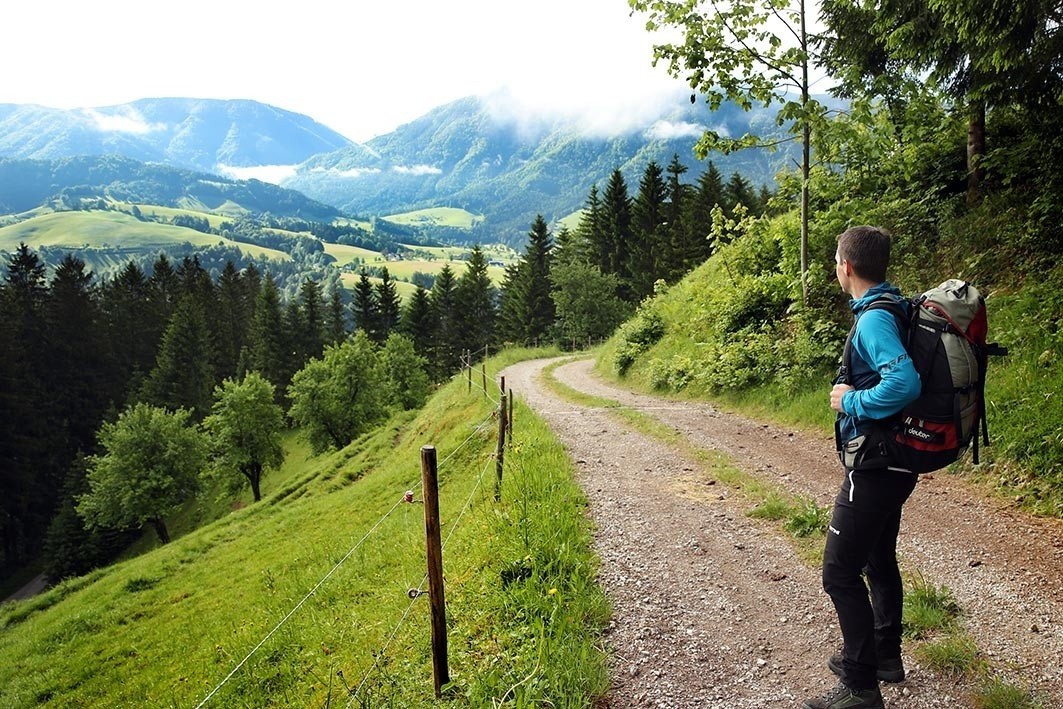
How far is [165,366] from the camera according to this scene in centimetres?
6638

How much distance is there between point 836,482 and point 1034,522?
2.30m

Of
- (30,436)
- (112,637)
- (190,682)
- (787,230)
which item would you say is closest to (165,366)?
(30,436)

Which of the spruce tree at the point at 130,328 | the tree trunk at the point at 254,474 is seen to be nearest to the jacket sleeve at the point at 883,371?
the tree trunk at the point at 254,474

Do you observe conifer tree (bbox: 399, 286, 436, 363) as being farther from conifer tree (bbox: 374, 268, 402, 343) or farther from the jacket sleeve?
the jacket sleeve

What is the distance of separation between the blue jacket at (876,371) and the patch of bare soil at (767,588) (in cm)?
203

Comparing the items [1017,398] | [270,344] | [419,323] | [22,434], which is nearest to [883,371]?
[1017,398]

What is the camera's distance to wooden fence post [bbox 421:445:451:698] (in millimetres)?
4270

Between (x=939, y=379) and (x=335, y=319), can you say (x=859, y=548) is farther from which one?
(x=335, y=319)

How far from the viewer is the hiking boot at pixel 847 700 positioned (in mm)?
3479

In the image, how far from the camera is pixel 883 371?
121 inches

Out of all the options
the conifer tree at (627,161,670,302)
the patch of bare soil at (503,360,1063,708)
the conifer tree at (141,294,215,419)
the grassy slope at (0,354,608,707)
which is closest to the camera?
the patch of bare soil at (503,360,1063,708)

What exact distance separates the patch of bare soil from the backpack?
6.02ft

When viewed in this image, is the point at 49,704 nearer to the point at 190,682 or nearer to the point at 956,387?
the point at 190,682

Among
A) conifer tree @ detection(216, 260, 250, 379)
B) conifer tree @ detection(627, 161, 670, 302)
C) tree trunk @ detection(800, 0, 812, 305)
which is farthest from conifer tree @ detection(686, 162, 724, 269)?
conifer tree @ detection(216, 260, 250, 379)
